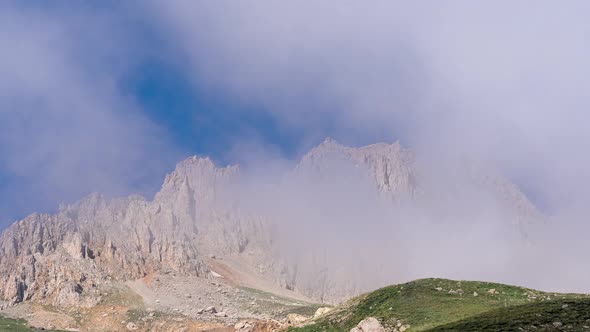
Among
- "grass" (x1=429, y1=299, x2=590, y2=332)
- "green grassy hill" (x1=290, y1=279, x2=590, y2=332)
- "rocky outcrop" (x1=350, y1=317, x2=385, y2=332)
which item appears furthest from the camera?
"rocky outcrop" (x1=350, y1=317, x2=385, y2=332)

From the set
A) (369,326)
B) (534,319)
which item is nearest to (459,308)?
(369,326)

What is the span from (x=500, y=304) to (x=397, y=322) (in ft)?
45.0

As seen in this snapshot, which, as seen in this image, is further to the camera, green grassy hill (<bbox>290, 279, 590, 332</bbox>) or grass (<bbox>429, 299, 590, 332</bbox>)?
green grassy hill (<bbox>290, 279, 590, 332</bbox>)

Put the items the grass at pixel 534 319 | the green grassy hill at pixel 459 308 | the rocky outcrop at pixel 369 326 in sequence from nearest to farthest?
1. the grass at pixel 534 319
2. the green grassy hill at pixel 459 308
3. the rocky outcrop at pixel 369 326

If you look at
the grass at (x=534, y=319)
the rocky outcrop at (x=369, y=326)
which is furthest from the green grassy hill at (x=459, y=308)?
the rocky outcrop at (x=369, y=326)

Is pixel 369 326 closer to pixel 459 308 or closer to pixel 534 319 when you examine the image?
pixel 459 308

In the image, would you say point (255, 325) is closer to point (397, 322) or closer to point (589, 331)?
point (397, 322)

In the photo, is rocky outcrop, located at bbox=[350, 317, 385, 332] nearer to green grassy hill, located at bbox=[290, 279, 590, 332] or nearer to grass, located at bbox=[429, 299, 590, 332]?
green grassy hill, located at bbox=[290, 279, 590, 332]

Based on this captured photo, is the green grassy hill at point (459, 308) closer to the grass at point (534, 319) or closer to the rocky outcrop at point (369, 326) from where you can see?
the grass at point (534, 319)

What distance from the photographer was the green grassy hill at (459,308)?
57.7 metres

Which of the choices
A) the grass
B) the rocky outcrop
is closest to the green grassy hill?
the grass

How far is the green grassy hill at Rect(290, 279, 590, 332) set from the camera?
57.7 m

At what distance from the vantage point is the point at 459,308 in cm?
7162

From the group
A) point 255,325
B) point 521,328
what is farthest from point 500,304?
point 255,325
